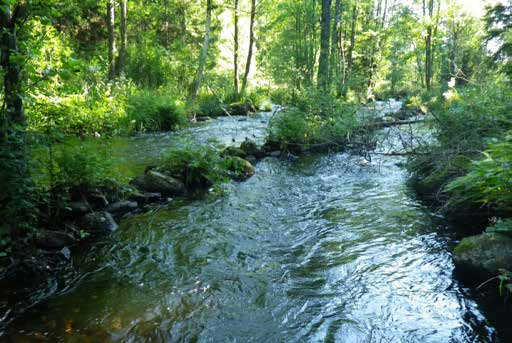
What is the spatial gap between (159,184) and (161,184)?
0.13 feet

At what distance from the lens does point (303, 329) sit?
11.5 ft

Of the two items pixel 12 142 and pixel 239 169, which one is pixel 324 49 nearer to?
pixel 239 169

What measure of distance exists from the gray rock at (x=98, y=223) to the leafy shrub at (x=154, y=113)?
833cm

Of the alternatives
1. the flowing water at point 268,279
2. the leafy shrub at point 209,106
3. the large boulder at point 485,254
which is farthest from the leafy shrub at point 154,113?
the large boulder at point 485,254

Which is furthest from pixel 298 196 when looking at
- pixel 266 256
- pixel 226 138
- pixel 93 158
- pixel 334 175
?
pixel 226 138

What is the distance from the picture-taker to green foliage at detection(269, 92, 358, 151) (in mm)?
10922

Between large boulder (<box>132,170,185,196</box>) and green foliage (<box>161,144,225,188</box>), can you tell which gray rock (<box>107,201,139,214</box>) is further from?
green foliage (<box>161,144,225,188</box>)

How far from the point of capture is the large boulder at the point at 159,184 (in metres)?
7.43

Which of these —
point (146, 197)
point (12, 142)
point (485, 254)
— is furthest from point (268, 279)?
point (146, 197)

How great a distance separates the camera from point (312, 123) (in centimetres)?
1200

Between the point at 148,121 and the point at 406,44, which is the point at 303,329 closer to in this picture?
the point at 148,121

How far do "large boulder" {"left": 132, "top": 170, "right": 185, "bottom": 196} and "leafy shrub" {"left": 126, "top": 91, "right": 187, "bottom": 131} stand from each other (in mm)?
6605

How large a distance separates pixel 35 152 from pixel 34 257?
132 centimetres

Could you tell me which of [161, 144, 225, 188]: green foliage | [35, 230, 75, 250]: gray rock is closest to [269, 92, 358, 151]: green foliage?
[161, 144, 225, 188]: green foliage
